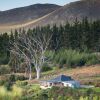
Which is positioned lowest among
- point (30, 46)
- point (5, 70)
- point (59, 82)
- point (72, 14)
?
point (59, 82)

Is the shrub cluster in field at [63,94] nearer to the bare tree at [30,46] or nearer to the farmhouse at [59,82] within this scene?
the farmhouse at [59,82]

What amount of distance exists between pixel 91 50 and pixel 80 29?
5.33m

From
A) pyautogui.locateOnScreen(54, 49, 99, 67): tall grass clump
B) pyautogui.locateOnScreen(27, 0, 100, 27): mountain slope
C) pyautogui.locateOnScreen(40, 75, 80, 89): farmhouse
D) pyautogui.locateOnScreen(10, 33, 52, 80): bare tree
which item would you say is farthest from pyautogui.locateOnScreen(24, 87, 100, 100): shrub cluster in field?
pyautogui.locateOnScreen(27, 0, 100, 27): mountain slope

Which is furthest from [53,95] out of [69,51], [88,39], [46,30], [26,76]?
[46,30]

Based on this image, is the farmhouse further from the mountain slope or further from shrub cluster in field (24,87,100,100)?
the mountain slope

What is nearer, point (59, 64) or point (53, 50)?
point (59, 64)

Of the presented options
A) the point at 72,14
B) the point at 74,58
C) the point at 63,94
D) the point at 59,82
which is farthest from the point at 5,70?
the point at 72,14

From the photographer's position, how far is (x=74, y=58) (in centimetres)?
6744

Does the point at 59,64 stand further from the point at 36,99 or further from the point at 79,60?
the point at 36,99

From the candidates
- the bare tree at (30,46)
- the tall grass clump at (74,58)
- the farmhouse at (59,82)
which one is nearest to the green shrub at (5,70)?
the bare tree at (30,46)

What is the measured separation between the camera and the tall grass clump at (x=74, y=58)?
2603 inches

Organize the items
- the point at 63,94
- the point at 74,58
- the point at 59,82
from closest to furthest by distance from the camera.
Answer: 1. the point at 63,94
2. the point at 59,82
3. the point at 74,58

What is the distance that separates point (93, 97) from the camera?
3441cm

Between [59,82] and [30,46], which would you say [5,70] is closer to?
[30,46]
